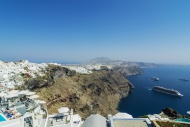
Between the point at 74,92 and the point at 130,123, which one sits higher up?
the point at 130,123

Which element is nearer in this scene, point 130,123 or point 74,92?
point 130,123

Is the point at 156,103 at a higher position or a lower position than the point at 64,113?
lower

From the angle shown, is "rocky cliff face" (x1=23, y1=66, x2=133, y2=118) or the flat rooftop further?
"rocky cliff face" (x1=23, y1=66, x2=133, y2=118)

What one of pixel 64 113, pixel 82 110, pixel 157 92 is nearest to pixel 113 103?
pixel 82 110

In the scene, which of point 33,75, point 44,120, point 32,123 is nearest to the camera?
point 32,123

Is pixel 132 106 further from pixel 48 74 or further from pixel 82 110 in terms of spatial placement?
pixel 48 74

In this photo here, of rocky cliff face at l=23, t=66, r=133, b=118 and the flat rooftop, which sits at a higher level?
the flat rooftop

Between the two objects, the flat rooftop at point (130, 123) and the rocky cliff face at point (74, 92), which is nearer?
Answer: the flat rooftop at point (130, 123)

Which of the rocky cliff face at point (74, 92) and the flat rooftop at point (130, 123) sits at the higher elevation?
the flat rooftop at point (130, 123)
